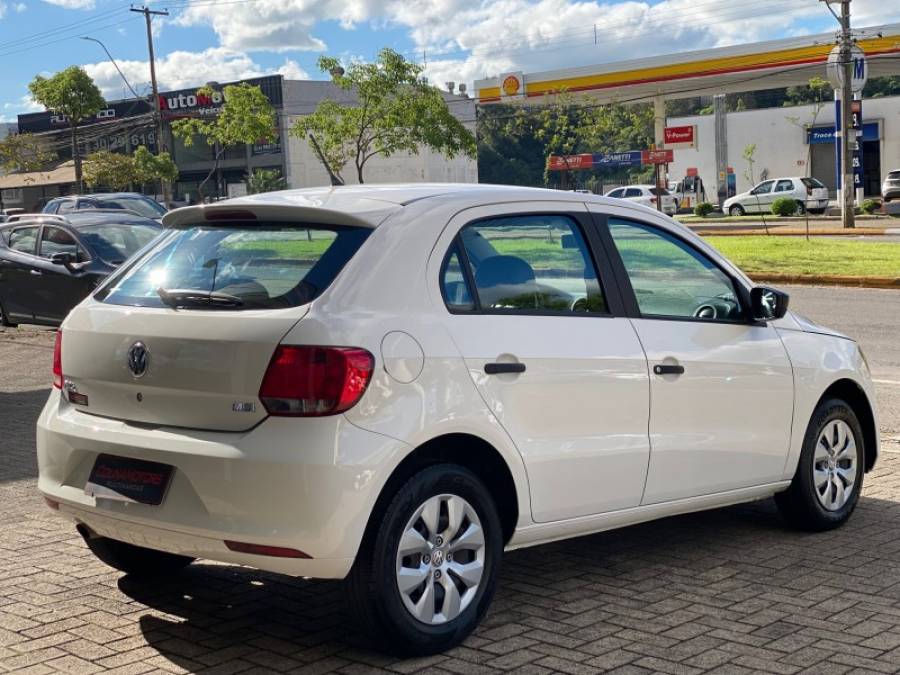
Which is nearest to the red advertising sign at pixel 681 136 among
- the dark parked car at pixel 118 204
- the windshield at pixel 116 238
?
the dark parked car at pixel 118 204

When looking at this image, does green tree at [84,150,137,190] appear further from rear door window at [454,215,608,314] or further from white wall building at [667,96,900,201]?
rear door window at [454,215,608,314]

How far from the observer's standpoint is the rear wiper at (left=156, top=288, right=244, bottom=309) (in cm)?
456

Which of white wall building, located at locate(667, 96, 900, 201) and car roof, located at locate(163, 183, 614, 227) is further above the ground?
white wall building, located at locate(667, 96, 900, 201)

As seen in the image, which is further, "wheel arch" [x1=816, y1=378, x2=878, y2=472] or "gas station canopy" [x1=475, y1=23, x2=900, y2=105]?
"gas station canopy" [x1=475, y1=23, x2=900, y2=105]

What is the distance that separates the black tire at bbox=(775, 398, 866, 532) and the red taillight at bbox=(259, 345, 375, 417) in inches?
110

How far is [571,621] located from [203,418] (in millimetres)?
1674

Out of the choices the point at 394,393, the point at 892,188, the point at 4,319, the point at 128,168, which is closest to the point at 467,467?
the point at 394,393

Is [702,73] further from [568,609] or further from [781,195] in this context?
[568,609]

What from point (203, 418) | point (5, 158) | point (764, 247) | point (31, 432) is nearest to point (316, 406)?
point (203, 418)

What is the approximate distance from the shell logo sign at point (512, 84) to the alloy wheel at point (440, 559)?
187ft

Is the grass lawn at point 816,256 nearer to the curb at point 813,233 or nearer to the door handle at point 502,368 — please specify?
the curb at point 813,233

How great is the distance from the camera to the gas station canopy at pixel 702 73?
5160cm

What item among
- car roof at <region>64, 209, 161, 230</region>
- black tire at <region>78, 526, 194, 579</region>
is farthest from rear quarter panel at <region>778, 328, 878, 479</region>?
car roof at <region>64, 209, 161, 230</region>

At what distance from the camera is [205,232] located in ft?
16.4
